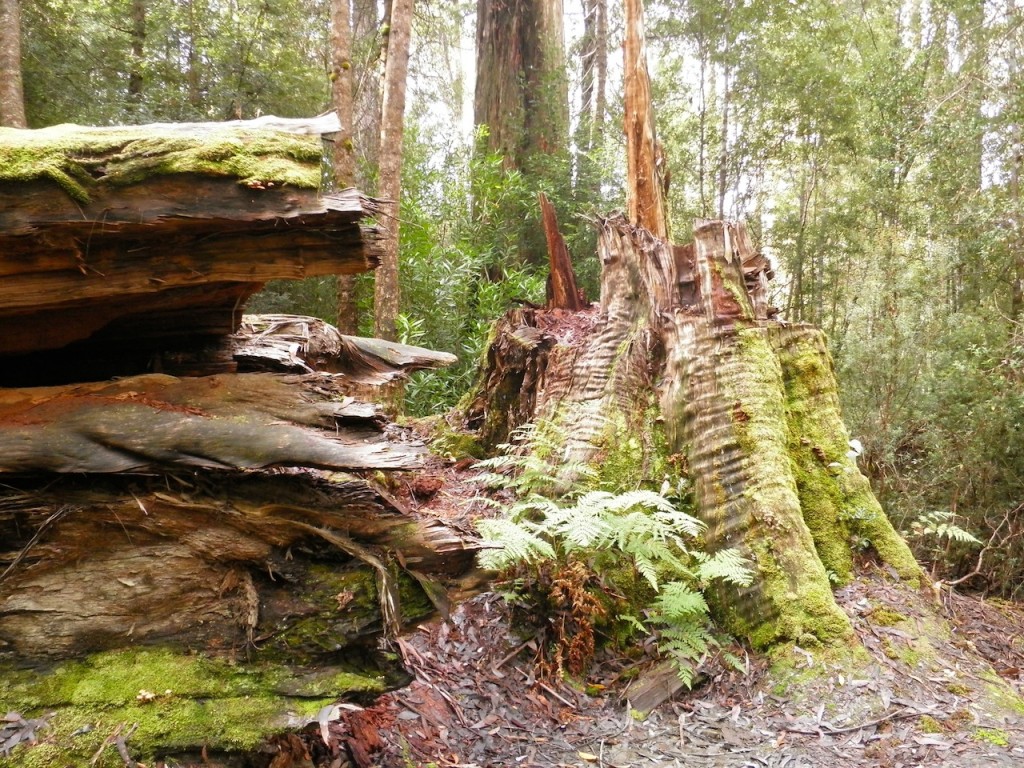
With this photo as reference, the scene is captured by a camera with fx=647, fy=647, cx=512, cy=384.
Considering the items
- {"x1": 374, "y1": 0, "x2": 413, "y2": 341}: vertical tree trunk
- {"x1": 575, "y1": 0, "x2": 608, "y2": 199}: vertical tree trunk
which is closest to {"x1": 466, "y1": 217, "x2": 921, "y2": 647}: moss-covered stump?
{"x1": 374, "y1": 0, "x2": 413, "y2": 341}: vertical tree trunk

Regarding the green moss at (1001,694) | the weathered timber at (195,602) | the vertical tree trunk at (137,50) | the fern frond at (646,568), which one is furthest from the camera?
the vertical tree trunk at (137,50)

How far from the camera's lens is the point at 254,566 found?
9.26ft

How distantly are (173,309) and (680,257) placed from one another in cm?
375

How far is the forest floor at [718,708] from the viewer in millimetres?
2902

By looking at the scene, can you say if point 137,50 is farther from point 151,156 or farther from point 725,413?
point 725,413

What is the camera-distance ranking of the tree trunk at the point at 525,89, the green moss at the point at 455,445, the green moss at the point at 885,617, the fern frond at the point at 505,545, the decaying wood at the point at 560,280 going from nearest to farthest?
the fern frond at the point at 505,545
the green moss at the point at 885,617
the green moss at the point at 455,445
the decaying wood at the point at 560,280
the tree trunk at the point at 525,89

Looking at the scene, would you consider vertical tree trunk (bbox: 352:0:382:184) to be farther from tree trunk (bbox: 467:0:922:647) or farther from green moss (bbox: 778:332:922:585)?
green moss (bbox: 778:332:922:585)

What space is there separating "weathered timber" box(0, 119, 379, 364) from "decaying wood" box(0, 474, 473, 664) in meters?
0.84

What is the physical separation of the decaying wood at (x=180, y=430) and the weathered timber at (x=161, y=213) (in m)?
0.40

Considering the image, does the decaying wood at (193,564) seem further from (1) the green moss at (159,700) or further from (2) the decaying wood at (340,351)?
(2) the decaying wood at (340,351)

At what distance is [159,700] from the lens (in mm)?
2484

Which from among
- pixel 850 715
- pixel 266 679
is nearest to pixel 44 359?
pixel 266 679

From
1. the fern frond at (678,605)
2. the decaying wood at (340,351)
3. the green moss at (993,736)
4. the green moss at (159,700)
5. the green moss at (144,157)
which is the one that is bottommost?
the green moss at (993,736)

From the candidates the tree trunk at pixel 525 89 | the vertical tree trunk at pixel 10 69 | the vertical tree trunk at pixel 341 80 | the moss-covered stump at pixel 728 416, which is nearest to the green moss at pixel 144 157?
the moss-covered stump at pixel 728 416
